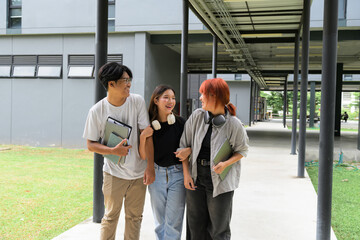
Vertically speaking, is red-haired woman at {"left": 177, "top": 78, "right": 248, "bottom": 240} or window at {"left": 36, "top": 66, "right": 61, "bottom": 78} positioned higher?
window at {"left": 36, "top": 66, "right": 61, "bottom": 78}

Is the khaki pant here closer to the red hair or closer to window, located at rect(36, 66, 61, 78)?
the red hair

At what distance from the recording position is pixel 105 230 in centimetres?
290

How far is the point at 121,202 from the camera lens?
9.62ft

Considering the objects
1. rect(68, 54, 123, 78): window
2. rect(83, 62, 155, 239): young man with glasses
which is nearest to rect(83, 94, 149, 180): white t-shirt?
rect(83, 62, 155, 239): young man with glasses

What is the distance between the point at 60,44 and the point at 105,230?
13.0m

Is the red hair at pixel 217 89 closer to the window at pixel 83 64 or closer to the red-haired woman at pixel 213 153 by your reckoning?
the red-haired woman at pixel 213 153

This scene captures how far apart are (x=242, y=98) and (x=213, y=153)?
31881mm

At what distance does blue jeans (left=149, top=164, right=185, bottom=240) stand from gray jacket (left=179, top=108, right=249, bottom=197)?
160mm

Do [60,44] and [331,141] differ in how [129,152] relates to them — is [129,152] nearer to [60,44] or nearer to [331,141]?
[331,141]

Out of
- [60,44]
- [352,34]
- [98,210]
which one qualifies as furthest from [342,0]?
[98,210]

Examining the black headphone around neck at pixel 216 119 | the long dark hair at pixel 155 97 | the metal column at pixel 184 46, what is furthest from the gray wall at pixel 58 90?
the black headphone around neck at pixel 216 119

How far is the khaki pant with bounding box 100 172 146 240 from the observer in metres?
2.89

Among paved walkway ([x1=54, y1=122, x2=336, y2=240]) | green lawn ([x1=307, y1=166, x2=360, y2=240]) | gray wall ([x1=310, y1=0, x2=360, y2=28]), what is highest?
gray wall ([x1=310, y1=0, x2=360, y2=28])

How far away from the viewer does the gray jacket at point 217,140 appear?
109 inches
